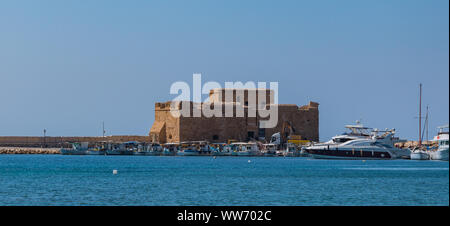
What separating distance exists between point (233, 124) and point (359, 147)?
61.6ft

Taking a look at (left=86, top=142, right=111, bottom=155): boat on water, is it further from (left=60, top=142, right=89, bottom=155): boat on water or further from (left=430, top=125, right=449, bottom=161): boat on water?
(left=430, top=125, right=449, bottom=161): boat on water

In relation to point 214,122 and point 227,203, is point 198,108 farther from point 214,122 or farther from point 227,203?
point 227,203

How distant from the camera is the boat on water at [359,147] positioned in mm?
54438

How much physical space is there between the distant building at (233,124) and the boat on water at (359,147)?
14.6 metres

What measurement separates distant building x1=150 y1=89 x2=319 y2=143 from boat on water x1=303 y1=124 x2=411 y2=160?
47.8 ft

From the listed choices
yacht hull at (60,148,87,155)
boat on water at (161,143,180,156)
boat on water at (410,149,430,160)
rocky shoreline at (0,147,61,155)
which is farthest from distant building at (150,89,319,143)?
boat on water at (410,149,430,160)

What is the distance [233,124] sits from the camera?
232ft

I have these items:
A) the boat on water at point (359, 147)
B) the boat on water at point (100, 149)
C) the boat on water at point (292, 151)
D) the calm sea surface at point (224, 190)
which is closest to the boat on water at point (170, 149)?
the boat on water at point (100, 149)

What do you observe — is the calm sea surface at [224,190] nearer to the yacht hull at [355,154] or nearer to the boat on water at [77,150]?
the yacht hull at [355,154]

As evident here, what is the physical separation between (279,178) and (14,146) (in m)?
52.1

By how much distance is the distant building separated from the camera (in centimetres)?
6950
